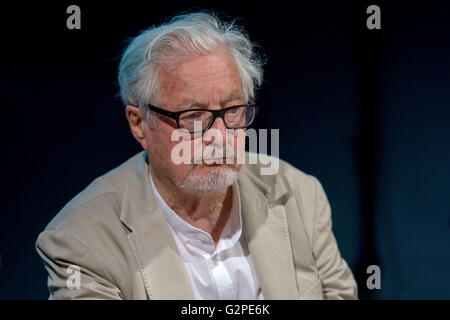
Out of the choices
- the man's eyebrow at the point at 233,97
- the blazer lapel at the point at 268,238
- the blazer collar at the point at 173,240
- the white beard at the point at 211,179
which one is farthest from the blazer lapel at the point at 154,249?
the man's eyebrow at the point at 233,97

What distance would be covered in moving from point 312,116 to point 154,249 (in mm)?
1113

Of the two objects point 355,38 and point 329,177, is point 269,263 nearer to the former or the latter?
point 329,177

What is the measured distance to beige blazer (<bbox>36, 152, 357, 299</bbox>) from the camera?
5.52 feet

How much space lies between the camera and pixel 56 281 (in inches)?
65.7

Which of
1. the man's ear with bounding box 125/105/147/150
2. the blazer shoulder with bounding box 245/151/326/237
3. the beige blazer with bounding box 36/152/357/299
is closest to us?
the beige blazer with bounding box 36/152/357/299

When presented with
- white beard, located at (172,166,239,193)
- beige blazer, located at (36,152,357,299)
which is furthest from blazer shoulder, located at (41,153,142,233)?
white beard, located at (172,166,239,193)

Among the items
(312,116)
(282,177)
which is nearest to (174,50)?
(282,177)

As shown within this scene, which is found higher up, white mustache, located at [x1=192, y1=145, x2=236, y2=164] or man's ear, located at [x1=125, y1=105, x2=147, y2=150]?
man's ear, located at [x1=125, y1=105, x2=147, y2=150]

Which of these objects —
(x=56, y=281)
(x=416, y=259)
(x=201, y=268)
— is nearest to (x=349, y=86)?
(x=416, y=259)

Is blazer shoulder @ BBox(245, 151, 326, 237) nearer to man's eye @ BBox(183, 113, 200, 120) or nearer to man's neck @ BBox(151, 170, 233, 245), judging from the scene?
man's neck @ BBox(151, 170, 233, 245)

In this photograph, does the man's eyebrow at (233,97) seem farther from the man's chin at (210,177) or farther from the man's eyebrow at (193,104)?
the man's chin at (210,177)

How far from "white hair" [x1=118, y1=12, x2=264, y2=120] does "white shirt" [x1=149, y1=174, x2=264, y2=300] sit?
368mm

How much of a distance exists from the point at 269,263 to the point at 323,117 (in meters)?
0.90
